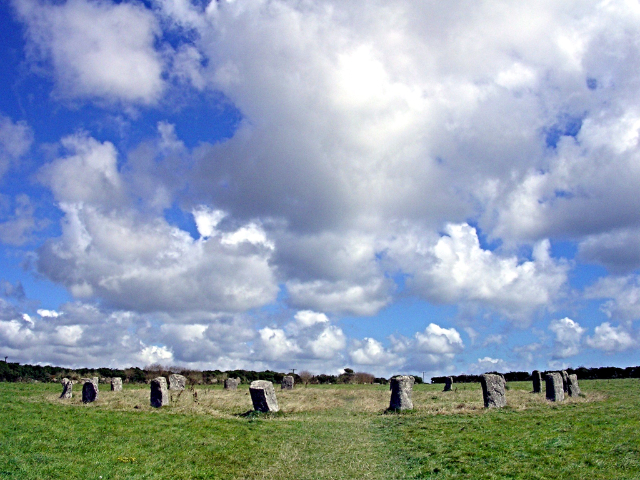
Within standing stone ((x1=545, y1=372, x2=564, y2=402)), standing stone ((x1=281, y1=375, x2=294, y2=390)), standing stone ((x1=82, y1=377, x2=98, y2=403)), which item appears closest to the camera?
standing stone ((x1=545, y1=372, x2=564, y2=402))

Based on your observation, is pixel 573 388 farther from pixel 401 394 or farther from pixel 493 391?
pixel 401 394

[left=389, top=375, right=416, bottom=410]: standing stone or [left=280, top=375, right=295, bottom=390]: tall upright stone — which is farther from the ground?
[left=389, top=375, right=416, bottom=410]: standing stone

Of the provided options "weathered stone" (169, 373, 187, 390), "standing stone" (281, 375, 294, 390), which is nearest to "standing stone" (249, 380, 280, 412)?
"weathered stone" (169, 373, 187, 390)

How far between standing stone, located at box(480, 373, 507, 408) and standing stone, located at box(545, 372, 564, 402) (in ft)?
18.0

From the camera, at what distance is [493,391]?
30078 millimetres

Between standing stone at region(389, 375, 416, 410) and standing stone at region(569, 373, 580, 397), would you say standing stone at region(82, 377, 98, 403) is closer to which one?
standing stone at region(389, 375, 416, 410)

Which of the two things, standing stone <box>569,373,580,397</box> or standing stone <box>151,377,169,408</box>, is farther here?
standing stone <box>569,373,580,397</box>

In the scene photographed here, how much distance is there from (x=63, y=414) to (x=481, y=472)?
19.8 metres

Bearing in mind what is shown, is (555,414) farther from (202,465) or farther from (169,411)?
(169,411)

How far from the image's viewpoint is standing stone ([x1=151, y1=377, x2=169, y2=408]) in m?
31.5

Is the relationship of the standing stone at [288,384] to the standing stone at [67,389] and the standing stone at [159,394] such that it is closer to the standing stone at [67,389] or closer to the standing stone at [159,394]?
the standing stone at [67,389]

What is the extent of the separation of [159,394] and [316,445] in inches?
599

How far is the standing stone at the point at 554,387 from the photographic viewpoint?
33.4 meters

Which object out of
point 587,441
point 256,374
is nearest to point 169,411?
point 587,441
